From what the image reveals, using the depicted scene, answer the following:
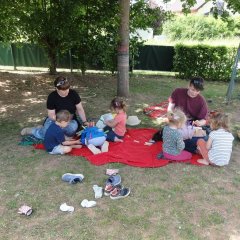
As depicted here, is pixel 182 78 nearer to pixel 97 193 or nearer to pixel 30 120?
pixel 30 120

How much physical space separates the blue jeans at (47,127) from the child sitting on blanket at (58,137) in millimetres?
316

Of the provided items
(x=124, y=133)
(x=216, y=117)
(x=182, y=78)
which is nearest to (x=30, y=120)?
(x=124, y=133)

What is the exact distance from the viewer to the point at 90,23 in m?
9.95

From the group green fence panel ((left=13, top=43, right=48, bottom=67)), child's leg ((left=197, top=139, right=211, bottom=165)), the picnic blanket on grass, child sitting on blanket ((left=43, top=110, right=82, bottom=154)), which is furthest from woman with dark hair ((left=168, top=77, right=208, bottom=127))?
green fence panel ((left=13, top=43, right=48, bottom=67))

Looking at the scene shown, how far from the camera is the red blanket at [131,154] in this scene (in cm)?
487

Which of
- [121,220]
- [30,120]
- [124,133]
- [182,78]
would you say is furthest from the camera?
[182,78]

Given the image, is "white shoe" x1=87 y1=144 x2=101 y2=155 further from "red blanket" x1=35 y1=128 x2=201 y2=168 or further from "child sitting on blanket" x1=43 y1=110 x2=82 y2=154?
"child sitting on blanket" x1=43 y1=110 x2=82 y2=154

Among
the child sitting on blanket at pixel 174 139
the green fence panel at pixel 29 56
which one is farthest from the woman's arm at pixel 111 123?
the green fence panel at pixel 29 56

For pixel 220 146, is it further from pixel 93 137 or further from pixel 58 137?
pixel 58 137

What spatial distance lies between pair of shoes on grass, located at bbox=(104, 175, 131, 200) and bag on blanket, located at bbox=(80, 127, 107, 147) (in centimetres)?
115

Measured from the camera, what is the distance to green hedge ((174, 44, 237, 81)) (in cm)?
1261

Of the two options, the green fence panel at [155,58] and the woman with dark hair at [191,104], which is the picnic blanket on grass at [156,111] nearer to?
the woman with dark hair at [191,104]

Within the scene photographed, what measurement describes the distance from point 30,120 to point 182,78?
7933 millimetres

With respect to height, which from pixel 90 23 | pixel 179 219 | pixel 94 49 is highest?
pixel 90 23
